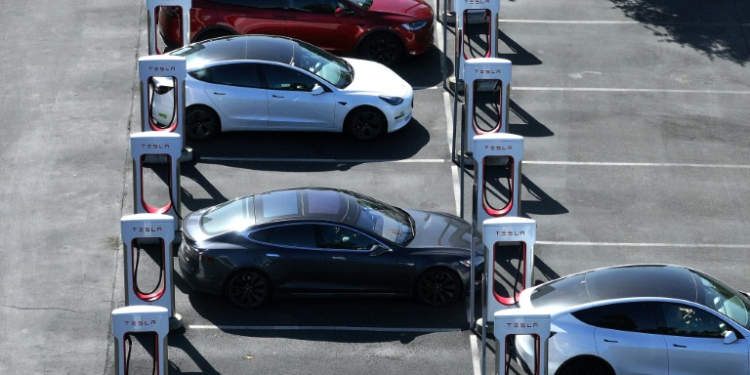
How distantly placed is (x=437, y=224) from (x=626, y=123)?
5.62 meters

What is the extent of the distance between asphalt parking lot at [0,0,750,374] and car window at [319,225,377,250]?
2.69ft

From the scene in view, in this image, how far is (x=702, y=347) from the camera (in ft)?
45.3

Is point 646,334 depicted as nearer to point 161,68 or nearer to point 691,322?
point 691,322

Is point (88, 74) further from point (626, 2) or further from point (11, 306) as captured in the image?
point (626, 2)

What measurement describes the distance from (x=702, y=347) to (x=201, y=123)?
933 centimetres

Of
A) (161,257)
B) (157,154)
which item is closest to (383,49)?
(157,154)

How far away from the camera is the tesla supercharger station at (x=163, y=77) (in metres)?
17.9

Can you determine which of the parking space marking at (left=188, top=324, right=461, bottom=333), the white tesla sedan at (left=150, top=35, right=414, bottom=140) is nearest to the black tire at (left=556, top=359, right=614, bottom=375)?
the parking space marking at (left=188, top=324, right=461, bottom=333)

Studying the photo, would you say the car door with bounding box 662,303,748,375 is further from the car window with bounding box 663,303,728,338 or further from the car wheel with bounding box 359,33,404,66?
the car wheel with bounding box 359,33,404,66

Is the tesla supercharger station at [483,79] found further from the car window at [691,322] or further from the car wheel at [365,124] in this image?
the car window at [691,322]

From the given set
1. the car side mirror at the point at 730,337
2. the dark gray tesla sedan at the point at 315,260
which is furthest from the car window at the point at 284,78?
the car side mirror at the point at 730,337

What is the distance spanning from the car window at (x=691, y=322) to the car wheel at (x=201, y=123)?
8.75 m

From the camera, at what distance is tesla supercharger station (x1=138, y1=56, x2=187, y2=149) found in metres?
17.9

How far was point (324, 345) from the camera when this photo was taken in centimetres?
1523
